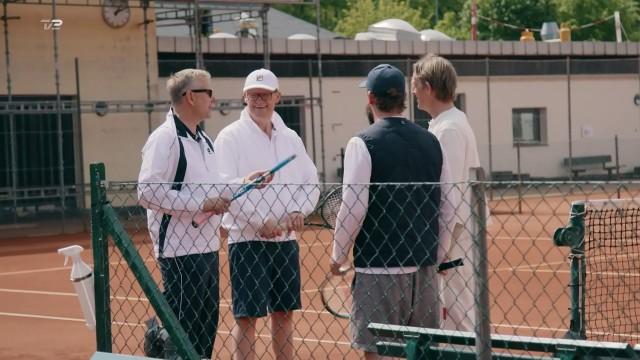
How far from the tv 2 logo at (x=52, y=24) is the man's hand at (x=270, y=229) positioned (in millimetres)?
17701

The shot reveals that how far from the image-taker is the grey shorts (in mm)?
6227

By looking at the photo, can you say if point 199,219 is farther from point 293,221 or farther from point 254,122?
point 254,122

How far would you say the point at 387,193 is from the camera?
242 inches

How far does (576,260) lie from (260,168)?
77.1 inches

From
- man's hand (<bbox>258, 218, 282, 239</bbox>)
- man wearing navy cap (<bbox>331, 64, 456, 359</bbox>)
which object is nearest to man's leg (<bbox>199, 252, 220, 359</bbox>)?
man's hand (<bbox>258, 218, 282, 239</bbox>)

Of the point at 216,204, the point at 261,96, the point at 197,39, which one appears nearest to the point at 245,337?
the point at 216,204

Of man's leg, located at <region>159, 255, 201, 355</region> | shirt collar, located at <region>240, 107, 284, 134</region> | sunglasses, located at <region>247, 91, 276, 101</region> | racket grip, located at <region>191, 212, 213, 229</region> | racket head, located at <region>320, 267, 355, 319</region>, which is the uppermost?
sunglasses, located at <region>247, 91, 276, 101</region>

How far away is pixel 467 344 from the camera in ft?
19.0

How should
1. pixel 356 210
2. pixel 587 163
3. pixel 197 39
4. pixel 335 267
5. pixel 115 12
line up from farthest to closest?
pixel 587 163
pixel 115 12
pixel 197 39
pixel 335 267
pixel 356 210

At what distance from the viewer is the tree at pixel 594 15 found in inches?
2457

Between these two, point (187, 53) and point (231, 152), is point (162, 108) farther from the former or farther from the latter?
point (231, 152)

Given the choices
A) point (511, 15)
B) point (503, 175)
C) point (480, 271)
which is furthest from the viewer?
point (511, 15)

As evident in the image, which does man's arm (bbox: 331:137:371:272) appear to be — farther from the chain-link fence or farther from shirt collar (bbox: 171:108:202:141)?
shirt collar (bbox: 171:108:202:141)

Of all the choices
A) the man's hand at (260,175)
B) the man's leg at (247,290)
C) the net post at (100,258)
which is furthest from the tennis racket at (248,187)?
the net post at (100,258)
